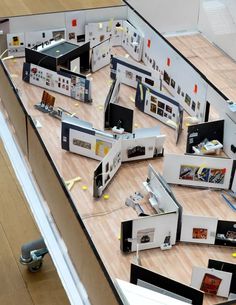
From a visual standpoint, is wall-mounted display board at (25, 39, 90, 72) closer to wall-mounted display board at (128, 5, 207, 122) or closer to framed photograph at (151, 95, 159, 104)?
wall-mounted display board at (128, 5, 207, 122)

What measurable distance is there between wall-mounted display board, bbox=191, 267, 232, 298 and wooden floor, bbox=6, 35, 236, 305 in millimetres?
54

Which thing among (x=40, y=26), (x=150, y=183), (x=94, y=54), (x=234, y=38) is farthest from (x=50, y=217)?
(x=234, y=38)

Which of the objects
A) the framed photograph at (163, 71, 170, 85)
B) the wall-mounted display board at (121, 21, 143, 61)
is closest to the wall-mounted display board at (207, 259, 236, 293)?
the framed photograph at (163, 71, 170, 85)

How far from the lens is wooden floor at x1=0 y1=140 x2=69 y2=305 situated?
5.43 metres

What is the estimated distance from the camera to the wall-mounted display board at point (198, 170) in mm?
4285

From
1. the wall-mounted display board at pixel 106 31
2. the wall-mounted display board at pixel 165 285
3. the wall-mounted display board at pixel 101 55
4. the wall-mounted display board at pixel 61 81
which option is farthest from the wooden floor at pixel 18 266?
the wall-mounted display board at pixel 165 285

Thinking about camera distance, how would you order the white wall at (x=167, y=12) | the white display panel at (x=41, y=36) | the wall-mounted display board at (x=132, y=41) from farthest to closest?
the white wall at (x=167, y=12), the white display panel at (x=41, y=36), the wall-mounted display board at (x=132, y=41)

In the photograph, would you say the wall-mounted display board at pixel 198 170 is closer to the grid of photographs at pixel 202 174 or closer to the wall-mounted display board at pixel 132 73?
the grid of photographs at pixel 202 174

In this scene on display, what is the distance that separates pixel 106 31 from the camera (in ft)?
20.2

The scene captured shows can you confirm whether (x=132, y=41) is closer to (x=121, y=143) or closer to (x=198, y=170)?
(x=121, y=143)

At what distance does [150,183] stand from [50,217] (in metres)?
0.70

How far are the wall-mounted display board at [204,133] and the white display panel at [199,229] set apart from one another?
0.93m

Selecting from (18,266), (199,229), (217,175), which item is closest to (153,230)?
(199,229)

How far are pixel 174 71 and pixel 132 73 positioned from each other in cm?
36
